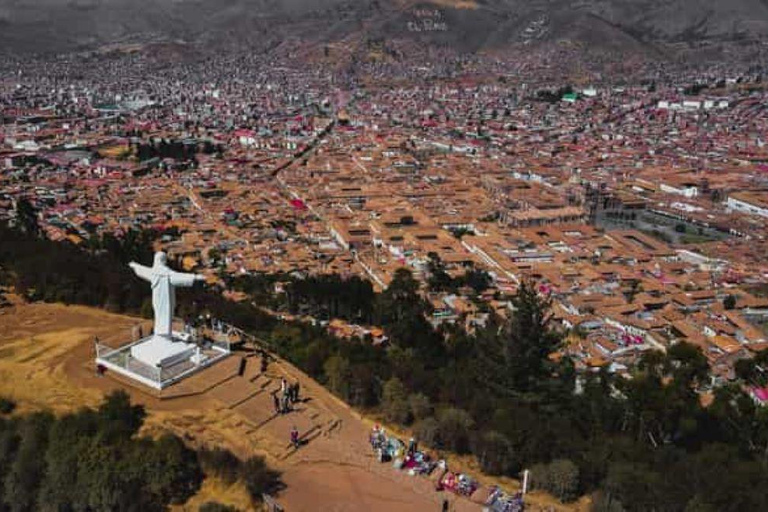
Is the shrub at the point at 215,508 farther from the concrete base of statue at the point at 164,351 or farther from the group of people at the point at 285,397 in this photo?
the concrete base of statue at the point at 164,351

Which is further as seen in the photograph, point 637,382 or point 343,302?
point 343,302

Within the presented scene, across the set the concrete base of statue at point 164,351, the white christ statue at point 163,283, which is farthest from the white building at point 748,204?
the white christ statue at point 163,283

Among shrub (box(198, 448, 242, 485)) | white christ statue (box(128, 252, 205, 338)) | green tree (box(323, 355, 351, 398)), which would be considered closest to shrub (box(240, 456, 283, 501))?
shrub (box(198, 448, 242, 485))

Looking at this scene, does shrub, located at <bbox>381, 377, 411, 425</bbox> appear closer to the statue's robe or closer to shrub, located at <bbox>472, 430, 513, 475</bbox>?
shrub, located at <bbox>472, 430, 513, 475</bbox>

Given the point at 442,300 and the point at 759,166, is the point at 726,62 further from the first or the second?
the point at 442,300

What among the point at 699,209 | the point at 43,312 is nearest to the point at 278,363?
the point at 43,312

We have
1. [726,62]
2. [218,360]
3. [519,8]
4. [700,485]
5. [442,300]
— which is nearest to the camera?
[700,485]

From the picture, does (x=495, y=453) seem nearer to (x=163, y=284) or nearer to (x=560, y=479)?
(x=560, y=479)
